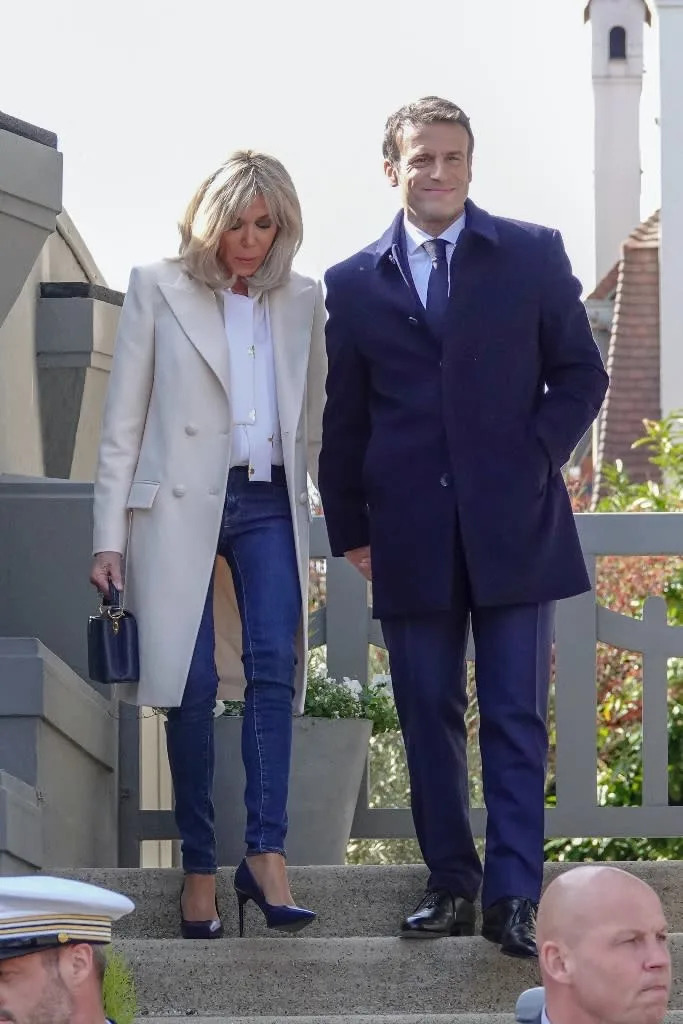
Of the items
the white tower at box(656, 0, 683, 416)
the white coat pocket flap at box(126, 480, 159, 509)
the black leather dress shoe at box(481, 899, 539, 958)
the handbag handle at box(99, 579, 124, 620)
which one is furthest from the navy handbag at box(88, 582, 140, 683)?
the white tower at box(656, 0, 683, 416)

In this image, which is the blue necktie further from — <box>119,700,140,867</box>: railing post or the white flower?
<box>119,700,140,867</box>: railing post

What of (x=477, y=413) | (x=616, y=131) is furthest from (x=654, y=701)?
(x=616, y=131)

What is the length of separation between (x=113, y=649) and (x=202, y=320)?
2.22ft

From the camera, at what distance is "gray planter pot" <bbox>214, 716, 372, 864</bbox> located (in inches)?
193

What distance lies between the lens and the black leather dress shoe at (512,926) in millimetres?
3654

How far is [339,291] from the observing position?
4148mm

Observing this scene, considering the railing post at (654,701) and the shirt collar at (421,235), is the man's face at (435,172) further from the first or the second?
the railing post at (654,701)

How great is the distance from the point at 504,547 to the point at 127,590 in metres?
0.77

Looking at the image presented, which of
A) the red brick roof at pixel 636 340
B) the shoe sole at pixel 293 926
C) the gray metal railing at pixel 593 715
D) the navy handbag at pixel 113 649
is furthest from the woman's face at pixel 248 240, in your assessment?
the red brick roof at pixel 636 340

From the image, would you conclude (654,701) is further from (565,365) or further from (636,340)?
(636,340)

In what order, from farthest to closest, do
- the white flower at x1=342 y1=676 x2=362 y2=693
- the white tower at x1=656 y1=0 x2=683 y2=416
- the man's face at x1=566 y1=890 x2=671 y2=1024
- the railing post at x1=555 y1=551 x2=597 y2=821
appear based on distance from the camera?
the white tower at x1=656 y1=0 x2=683 y2=416
the railing post at x1=555 y1=551 x2=597 y2=821
the white flower at x1=342 y1=676 x2=362 y2=693
the man's face at x1=566 y1=890 x2=671 y2=1024

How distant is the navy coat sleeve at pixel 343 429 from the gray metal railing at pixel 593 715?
1.11 metres

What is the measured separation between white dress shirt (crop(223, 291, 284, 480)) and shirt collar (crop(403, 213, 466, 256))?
1.08 ft

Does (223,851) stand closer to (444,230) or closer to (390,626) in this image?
(390,626)
